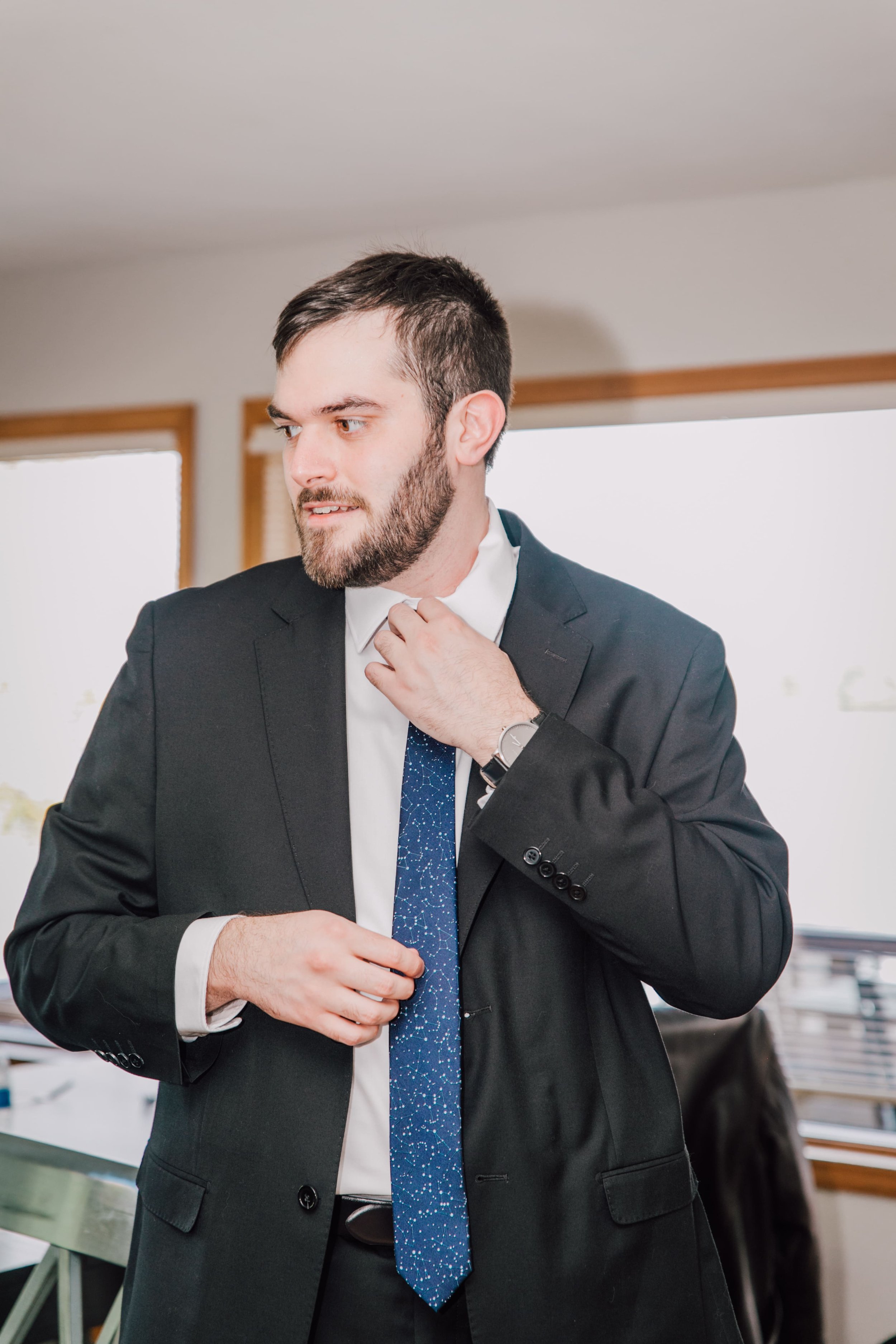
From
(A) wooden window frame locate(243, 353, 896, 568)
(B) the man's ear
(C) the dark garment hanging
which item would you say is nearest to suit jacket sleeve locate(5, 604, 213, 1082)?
(B) the man's ear

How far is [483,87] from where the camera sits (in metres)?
2.89

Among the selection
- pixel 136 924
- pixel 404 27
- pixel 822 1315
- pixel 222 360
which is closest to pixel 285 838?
pixel 136 924

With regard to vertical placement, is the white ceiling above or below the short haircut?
above

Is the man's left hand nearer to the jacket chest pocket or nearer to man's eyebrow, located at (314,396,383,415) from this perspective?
man's eyebrow, located at (314,396,383,415)

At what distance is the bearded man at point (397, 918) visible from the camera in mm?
1065

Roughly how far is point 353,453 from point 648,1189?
0.81 m

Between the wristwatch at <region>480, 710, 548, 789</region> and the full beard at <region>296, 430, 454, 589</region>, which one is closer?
the wristwatch at <region>480, 710, 548, 789</region>

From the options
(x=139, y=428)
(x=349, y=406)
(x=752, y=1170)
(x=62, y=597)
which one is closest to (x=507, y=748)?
(x=349, y=406)

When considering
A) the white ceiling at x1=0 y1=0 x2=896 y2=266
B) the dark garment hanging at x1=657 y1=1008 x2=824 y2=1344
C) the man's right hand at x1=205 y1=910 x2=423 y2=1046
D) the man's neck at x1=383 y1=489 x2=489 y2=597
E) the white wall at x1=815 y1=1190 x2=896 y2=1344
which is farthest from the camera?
the white wall at x1=815 y1=1190 x2=896 y2=1344

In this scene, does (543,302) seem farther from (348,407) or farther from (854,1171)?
(854,1171)

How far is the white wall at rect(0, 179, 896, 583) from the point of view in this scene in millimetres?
3496

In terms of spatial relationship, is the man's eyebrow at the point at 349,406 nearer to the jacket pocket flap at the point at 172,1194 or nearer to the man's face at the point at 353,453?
the man's face at the point at 353,453

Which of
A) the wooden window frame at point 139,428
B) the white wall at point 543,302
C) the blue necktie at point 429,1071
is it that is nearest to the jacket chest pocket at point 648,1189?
the blue necktie at point 429,1071

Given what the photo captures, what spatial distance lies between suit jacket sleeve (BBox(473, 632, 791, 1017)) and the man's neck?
32 centimetres
